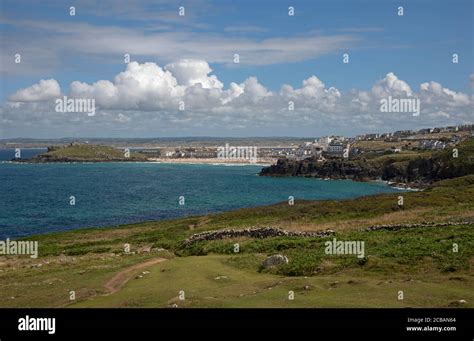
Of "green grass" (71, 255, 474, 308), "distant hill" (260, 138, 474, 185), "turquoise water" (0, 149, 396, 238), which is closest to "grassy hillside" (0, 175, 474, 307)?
"green grass" (71, 255, 474, 308)

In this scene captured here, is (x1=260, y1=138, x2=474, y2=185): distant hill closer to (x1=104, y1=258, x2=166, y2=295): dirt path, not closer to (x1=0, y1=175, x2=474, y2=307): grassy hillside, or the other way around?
(x1=0, y1=175, x2=474, y2=307): grassy hillside

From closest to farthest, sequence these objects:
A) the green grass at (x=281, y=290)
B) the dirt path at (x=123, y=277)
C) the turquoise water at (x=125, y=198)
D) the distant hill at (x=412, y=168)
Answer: the green grass at (x=281, y=290)
the dirt path at (x=123, y=277)
the turquoise water at (x=125, y=198)
the distant hill at (x=412, y=168)

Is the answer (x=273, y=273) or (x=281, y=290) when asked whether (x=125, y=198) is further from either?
(x=281, y=290)

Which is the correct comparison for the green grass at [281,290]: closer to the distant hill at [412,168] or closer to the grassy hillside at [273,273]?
the grassy hillside at [273,273]

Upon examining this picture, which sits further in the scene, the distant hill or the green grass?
the distant hill

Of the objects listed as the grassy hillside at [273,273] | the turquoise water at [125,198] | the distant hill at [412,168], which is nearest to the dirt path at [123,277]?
the grassy hillside at [273,273]
